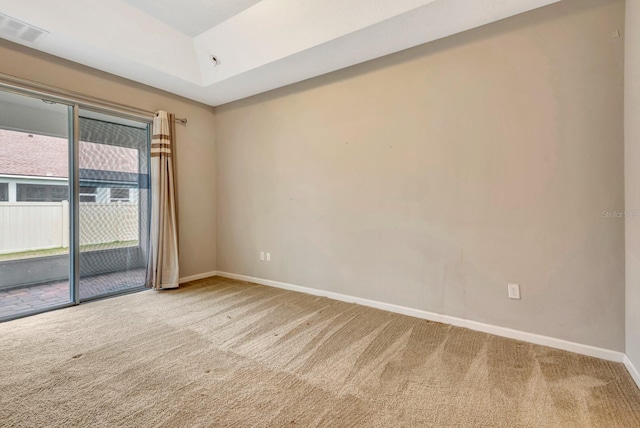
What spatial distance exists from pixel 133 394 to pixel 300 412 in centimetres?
99

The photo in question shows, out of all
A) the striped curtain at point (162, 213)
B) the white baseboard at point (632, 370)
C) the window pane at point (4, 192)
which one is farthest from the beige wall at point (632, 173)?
the window pane at point (4, 192)

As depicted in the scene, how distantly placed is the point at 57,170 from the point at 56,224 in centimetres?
58

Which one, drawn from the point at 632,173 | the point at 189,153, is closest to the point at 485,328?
the point at 632,173

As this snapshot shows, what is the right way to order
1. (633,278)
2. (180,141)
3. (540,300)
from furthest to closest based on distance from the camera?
(180,141) < (540,300) < (633,278)

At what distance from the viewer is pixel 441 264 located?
2.68 m

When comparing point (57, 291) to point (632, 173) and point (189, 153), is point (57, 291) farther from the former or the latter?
point (632, 173)

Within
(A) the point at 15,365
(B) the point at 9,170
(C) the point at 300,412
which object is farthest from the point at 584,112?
(B) the point at 9,170

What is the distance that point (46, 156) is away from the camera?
300 cm

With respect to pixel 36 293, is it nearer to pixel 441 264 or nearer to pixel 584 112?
pixel 441 264

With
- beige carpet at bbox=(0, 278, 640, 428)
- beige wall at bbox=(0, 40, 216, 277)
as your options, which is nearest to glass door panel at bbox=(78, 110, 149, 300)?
beige wall at bbox=(0, 40, 216, 277)

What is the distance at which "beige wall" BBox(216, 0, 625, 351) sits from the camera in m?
2.08

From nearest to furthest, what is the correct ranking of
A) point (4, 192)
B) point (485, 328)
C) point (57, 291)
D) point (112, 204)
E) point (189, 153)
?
point (485, 328)
point (4, 192)
point (57, 291)
point (112, 204)
point (189, 153)

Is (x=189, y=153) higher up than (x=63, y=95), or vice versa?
(x=63, y=95)

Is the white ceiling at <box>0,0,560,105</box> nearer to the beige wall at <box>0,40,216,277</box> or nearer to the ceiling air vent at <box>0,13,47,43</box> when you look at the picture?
the ceiling air vent at <box>0,13,47,43</box>
